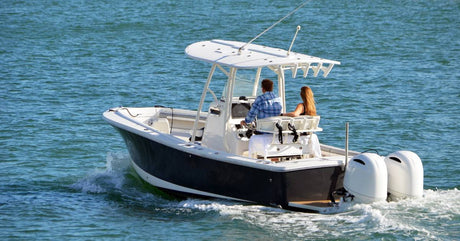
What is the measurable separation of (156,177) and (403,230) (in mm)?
3844

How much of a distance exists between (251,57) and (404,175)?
8.11 feet

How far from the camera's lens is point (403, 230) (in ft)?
33.7

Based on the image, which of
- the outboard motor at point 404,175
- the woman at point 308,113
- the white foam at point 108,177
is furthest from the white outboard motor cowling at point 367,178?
the white foam at point 108,177

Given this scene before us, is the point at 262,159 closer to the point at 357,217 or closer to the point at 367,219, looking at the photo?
the point at 357,217

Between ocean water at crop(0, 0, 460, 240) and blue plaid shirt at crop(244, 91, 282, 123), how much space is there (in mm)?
1128

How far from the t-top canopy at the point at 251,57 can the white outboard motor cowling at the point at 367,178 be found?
130 cm

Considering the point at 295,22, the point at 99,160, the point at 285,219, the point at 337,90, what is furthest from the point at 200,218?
the point at 295,22

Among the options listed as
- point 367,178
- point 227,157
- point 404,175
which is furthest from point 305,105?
point 404,175

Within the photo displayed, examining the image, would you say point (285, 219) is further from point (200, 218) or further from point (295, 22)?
point (295, 22)

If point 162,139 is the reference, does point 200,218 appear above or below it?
below

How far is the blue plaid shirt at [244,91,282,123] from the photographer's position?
11289 mm

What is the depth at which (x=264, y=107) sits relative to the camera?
11.3 metres

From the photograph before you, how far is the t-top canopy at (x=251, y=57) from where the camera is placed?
36.9 ft

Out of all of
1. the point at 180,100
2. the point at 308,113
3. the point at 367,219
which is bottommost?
the point at 367,219
